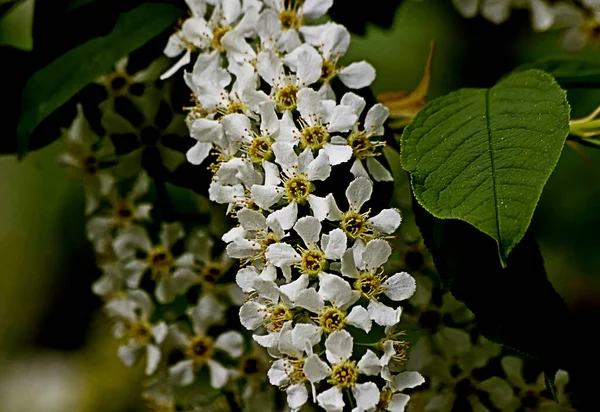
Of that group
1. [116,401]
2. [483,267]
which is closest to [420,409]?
[483,267]

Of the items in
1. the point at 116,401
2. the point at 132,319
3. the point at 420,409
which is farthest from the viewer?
the point at 116,401

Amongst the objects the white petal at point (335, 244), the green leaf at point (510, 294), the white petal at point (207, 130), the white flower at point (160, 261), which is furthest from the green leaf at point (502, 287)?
the white flower at point (160, 261)

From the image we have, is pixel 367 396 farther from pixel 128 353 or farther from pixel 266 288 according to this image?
pixel 128 353

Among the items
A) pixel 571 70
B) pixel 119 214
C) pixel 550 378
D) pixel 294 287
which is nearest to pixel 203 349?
pixel 119 214

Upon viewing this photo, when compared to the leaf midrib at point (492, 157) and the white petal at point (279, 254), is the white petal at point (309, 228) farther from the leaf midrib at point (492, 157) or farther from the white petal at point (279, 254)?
the leaf midrib at point (492, 157)

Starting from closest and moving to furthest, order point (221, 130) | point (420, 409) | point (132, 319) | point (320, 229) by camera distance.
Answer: point (320, 229), point (221, 130), point (420, 409), point (132, 319)

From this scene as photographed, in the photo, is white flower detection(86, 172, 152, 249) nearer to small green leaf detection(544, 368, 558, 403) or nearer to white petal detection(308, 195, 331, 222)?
white petal detection(308, 195, 331, 222)

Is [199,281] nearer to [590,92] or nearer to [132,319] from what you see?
[132,319]
